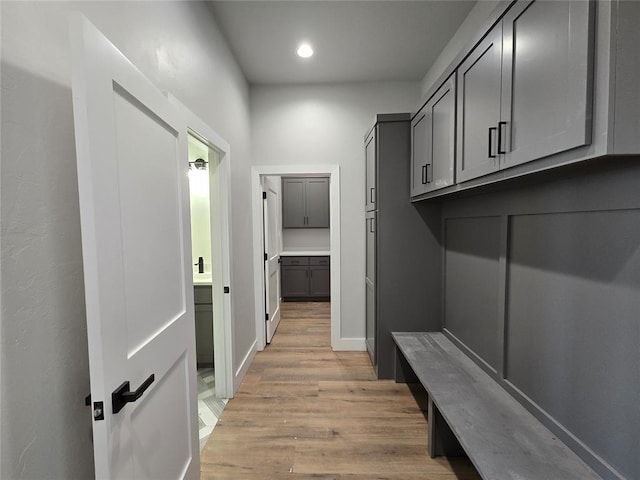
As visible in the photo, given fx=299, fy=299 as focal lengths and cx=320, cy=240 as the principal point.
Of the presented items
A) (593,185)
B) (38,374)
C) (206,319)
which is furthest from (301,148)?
(38,374)

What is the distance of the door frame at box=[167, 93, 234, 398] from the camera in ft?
7.62

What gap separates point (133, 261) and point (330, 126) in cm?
273

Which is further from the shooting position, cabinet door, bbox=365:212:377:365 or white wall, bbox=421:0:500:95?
cabinet door, bbox=365:212:377:365

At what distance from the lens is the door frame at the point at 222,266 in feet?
7.62

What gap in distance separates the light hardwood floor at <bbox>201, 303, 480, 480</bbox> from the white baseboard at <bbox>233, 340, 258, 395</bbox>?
0.22 feet

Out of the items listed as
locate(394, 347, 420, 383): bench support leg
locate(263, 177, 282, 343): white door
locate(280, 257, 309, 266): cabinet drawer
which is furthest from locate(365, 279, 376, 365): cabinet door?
locate(280, 257, 309, 266): cabinet drawer

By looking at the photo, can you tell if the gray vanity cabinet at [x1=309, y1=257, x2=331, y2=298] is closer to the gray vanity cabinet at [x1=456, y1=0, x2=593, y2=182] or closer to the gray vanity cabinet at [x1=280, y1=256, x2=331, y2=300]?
the gray vanity cabinet at [x1=280, y1=256, x2=331, y2=300]

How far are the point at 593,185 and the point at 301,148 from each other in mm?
2651

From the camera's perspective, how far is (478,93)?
1.41 meters

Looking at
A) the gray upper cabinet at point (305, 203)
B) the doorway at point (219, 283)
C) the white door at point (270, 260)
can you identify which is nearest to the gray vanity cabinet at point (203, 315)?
the doorway at point (219, 283)

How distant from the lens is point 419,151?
2.29m

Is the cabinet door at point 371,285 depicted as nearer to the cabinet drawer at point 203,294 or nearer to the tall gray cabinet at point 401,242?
the tall gray cabinet at point 401,242

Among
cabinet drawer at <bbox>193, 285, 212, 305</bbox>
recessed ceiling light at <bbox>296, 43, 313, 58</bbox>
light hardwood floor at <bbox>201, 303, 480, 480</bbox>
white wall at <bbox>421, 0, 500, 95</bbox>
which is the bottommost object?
light hardwood floor at <bbox>201, 303, 480, 480</bbox>

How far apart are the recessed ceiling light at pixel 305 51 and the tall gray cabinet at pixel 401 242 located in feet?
2.79
